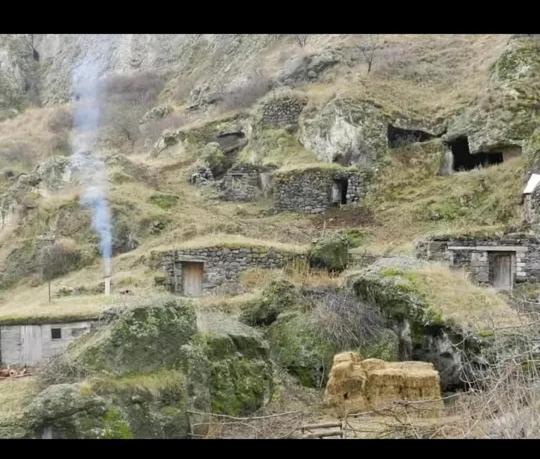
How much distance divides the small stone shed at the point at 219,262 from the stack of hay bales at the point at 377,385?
295 inches

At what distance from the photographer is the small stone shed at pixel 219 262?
637 inches

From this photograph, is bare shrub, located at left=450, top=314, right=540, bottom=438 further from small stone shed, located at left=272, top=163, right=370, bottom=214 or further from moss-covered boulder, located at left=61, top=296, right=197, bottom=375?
small stone shed, located at left=272, top=163, right=370, bottom=214

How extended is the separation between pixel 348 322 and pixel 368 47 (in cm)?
2220

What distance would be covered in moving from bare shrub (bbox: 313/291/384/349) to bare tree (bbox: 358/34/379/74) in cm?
1883

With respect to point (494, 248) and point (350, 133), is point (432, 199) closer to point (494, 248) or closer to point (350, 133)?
point (350, 133)

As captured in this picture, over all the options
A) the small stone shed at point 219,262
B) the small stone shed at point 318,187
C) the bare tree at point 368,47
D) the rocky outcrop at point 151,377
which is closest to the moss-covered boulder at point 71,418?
the rocky outcrop at point 151,377

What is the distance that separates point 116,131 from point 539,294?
29.6 metres

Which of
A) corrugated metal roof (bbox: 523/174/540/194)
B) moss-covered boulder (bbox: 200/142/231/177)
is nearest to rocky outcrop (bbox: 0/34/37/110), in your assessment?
moss-covered boulder (bbox: 200/142/231/177)

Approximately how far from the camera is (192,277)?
16797mm

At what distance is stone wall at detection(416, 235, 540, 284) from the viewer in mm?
14320

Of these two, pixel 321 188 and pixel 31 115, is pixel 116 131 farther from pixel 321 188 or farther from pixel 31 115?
pixel 321 188

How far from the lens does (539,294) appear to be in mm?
13172

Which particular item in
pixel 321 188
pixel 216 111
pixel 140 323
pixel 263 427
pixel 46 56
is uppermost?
pixel 46 56
